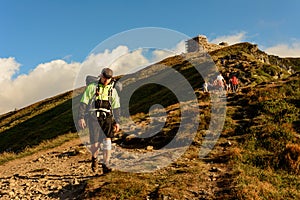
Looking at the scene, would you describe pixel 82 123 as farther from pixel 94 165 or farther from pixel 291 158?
pixel 291 158

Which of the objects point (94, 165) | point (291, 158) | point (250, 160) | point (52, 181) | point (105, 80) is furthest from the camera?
point (94, 165)

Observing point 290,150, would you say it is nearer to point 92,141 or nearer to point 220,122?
point 220,122

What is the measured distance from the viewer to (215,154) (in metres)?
12.4

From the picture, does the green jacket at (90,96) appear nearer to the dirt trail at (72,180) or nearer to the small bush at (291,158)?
the dirt trail at (72,180)

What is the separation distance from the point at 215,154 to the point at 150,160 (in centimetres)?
245

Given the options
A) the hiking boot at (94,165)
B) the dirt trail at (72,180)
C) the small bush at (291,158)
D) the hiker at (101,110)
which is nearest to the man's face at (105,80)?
the hiker at (101,110)

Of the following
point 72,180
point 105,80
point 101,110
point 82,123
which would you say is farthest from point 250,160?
point 72,180

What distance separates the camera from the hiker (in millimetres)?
10422

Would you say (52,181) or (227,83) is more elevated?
(227,83)

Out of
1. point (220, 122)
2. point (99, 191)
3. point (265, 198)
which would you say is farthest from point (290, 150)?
point (99, 191)

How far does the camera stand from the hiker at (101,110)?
10.4 m

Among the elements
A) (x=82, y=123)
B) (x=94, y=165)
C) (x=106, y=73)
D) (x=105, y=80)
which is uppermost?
(x=106, y=73)

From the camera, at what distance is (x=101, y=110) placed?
1047 cm

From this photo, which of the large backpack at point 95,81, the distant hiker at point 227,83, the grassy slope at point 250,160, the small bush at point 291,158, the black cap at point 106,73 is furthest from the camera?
the distant hiker at point 227,83
